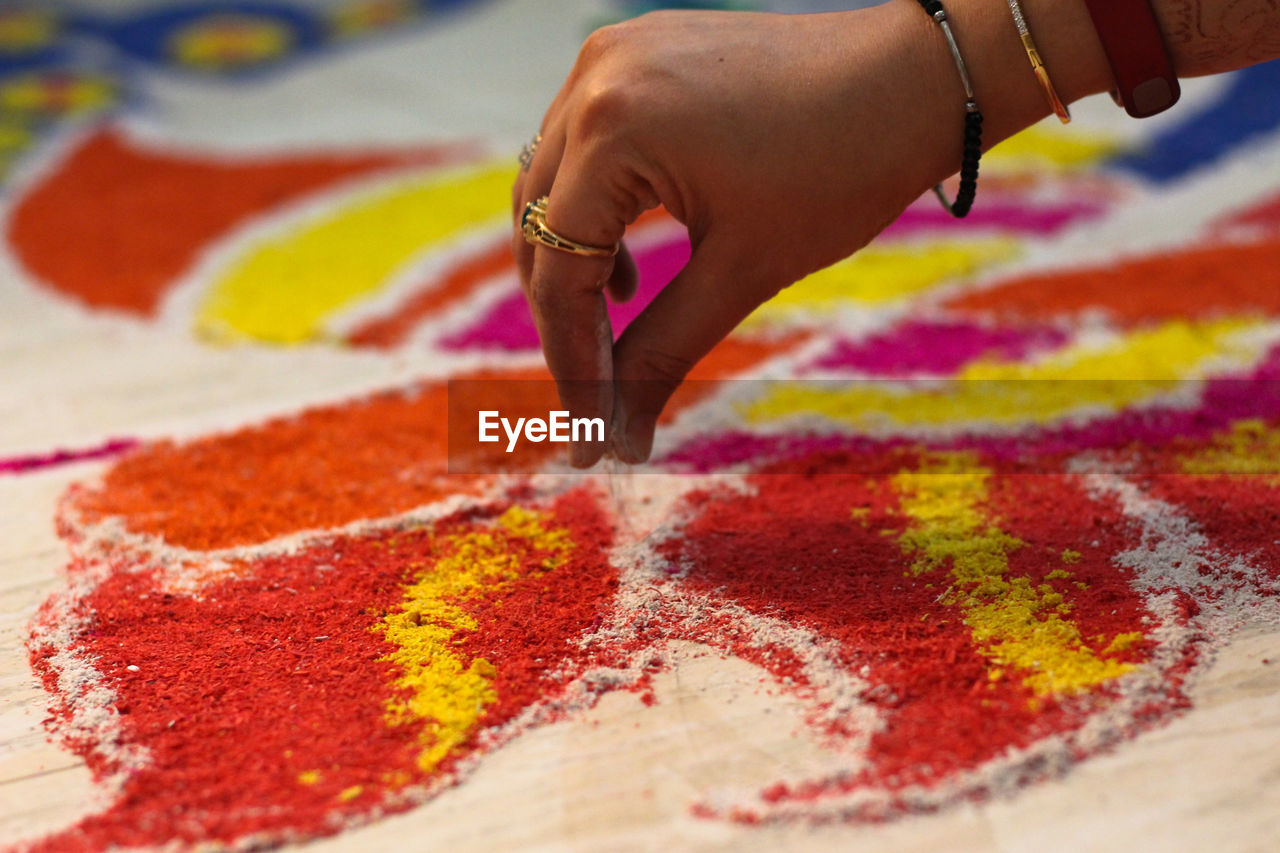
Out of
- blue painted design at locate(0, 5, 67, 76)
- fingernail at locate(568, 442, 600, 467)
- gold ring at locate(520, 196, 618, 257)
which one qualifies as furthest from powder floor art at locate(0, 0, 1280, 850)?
blue painted design at locate(0, 5, 67, 76)

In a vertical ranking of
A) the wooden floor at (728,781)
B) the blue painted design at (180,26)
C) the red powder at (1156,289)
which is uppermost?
the blue painted design at (180,26)

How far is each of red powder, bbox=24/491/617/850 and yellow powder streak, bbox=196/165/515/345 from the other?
118cm

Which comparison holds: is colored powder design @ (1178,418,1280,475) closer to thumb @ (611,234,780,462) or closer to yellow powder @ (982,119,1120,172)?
thumb @ (611,234,780,462)

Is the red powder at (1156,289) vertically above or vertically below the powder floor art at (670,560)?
above

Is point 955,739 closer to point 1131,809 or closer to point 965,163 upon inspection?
point 1131,809

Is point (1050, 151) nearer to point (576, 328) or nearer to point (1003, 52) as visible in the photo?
point (1003, 52)

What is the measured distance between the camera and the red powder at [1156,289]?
2.33 meters

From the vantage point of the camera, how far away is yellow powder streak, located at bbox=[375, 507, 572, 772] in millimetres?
1198

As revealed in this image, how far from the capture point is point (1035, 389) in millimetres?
2016

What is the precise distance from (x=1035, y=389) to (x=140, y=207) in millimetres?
2717

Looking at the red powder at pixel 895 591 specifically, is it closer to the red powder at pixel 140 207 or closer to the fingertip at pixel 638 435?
the fingertip at pixel 638 435

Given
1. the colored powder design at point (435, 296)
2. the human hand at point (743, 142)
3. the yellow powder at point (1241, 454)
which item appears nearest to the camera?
the human hand at point (743, 142)

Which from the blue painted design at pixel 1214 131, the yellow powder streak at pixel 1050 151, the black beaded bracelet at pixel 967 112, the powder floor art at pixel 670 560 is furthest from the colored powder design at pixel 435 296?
the blue painted design at pixel 1214 131

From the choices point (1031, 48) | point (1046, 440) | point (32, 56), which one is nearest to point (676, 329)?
point (1031, 48)
